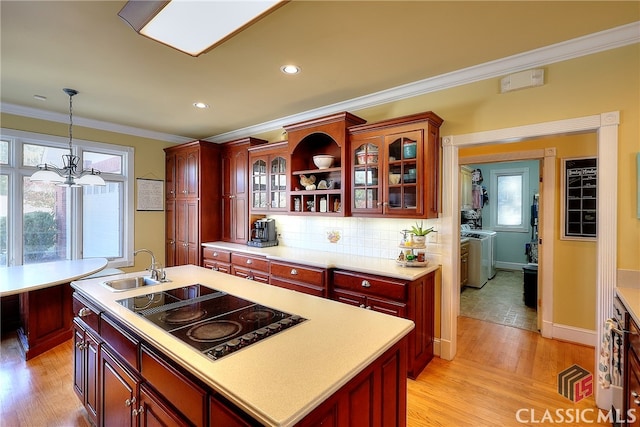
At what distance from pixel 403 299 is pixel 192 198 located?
3.45 meters

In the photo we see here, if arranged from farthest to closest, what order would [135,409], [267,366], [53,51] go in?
[53,51] < [135,409] < [267,366]

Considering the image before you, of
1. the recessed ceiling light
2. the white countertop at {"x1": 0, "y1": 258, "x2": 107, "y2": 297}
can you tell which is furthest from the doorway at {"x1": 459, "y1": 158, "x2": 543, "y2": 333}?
the white countertop at {"x1": 0, "y1": 258, "x2": 107, "y2": 297}

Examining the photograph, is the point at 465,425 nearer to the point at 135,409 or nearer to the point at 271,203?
the point at 135,409

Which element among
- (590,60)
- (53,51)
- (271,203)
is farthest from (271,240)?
(590,60)

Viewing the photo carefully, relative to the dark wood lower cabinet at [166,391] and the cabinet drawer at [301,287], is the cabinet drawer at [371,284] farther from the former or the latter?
the dark wood lower cabinet at [166,391]

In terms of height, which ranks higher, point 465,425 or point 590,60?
point 590,60

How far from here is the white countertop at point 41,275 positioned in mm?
2429

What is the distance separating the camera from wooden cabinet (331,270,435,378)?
2510 millimetres

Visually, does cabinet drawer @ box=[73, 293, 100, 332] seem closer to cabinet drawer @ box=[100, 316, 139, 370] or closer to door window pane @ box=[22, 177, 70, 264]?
cabinet drawer @ box=[100, 316, 139, 370]

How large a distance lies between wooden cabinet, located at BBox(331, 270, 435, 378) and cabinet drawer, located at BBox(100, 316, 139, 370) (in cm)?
179

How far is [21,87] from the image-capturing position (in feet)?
10.1

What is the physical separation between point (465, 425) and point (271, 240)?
2.92 meters

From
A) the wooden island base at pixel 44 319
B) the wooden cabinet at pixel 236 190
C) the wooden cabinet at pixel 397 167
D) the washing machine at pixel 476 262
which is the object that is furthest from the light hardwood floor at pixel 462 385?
the wooden cabinet at pixel 236 190

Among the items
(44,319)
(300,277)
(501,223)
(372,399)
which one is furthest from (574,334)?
(44,319)
